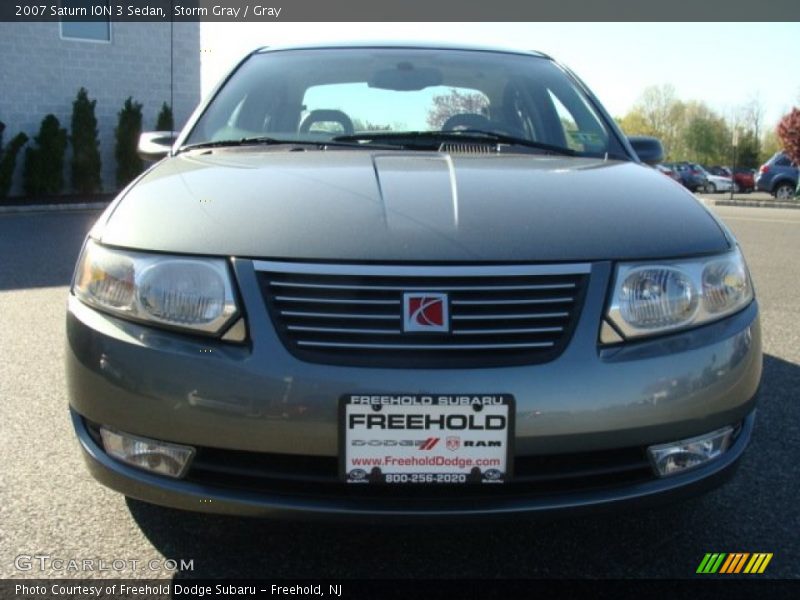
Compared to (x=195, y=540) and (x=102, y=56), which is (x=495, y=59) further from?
(x=102, y=56)

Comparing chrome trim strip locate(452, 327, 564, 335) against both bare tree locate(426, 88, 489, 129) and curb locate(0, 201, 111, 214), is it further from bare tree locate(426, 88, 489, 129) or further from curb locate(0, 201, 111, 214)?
curb locate(0, 201, 111, 214)

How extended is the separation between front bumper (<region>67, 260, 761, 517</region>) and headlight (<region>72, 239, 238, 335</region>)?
36 mm

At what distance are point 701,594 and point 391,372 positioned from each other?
989 millimetres

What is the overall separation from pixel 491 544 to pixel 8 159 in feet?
46.0

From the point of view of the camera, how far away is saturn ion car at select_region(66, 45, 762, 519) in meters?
1.68

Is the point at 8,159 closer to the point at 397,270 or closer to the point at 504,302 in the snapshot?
the point at 397,270

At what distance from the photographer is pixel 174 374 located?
1727 millimetres

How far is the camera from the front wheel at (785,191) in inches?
1094

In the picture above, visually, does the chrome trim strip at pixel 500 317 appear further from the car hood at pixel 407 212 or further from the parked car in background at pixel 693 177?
the parked car in background at pixel 693 177

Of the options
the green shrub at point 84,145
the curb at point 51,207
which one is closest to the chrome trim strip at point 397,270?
the curb at point 51,207

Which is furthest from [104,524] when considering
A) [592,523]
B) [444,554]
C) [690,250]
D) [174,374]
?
[690,250]

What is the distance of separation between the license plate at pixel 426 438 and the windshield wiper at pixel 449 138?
4.33 feet

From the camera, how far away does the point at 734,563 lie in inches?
82.7

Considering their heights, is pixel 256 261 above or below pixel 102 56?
below
